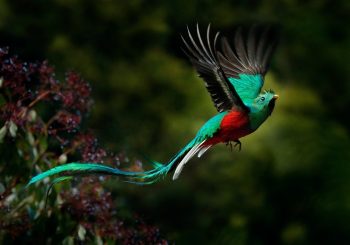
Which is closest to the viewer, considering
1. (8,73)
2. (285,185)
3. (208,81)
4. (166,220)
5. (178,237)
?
(208,81)

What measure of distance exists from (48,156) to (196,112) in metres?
7.75

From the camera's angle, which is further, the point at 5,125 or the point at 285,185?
the point at 285,185

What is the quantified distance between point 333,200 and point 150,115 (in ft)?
7.53

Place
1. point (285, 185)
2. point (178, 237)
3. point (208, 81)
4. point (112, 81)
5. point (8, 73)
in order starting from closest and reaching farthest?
1. point (208, 81)
2. point (8, 73)
3. point (178, 237)
4. point (285, 185)
5. point (112, 81)

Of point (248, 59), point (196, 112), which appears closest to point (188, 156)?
point (248, 59)

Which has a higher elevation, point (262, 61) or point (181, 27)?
point (181, 27)

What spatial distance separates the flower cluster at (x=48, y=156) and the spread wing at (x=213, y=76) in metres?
0.45

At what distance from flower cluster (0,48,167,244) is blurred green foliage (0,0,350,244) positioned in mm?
5559

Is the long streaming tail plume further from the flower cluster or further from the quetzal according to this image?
the flower cluster

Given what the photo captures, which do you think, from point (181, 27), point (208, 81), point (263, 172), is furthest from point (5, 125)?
point (181, 27)

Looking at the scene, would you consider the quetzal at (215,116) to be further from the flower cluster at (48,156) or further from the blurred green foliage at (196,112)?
the blurred green foliage at (196,112)

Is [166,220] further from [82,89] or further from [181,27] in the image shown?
[82,89]

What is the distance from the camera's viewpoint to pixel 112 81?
11.1 m

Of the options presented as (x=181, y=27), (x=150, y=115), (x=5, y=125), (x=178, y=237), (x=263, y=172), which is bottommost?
(x=178, y=237)
